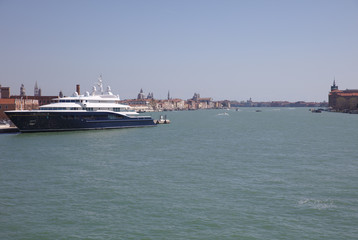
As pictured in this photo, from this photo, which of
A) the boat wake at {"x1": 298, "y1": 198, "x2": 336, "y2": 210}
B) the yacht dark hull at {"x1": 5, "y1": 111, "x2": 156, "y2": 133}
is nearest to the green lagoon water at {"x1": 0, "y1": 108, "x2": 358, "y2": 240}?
the boat wake at {"x1": 298, "y1": 198, "x2": 336, "y2": 210}

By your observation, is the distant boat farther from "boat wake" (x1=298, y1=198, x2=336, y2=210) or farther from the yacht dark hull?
"boat wake" (x1=298, y1=198, x2=336, y2=210)

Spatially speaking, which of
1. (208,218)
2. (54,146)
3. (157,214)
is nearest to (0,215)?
(157,214)

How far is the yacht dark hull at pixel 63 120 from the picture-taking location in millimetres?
53438

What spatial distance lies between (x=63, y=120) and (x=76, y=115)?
229 cm

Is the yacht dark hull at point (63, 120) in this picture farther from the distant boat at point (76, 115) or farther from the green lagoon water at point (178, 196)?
the green lagoon water at point (178, 196)

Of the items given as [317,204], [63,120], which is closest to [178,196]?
[317,204]

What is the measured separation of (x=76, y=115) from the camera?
57.3 m

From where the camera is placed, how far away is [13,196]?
18859mm

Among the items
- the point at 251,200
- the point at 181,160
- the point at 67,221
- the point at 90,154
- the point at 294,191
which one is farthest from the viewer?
the point at 90,154

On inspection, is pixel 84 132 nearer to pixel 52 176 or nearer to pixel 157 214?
pixel 52 176

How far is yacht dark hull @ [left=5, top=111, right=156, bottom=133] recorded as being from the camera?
5344 centimetres

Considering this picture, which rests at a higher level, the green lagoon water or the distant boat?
the distant boat

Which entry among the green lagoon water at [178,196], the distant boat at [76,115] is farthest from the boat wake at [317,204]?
Result: the distant boat at [76,115]

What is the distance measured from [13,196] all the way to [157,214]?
28.6 feet
